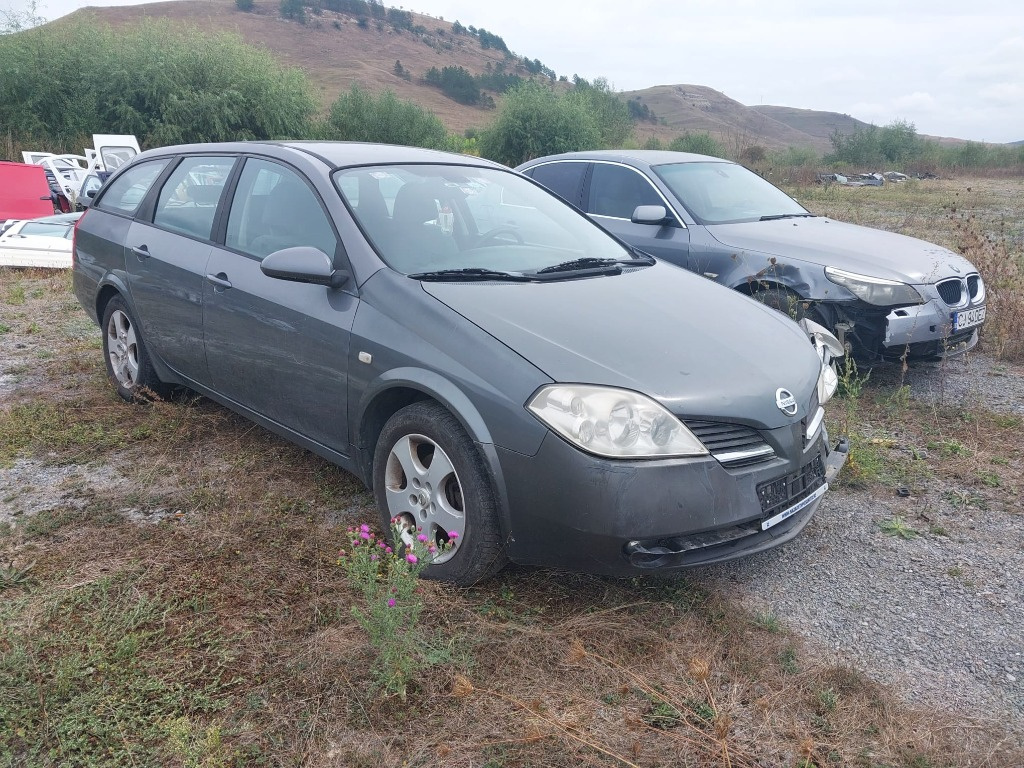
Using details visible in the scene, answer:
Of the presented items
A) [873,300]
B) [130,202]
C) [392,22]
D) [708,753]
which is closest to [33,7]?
[130,202]

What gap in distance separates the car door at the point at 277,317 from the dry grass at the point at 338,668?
0.52 m

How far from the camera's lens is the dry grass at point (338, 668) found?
7.48 feet

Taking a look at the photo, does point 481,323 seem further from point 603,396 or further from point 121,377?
point 121,377

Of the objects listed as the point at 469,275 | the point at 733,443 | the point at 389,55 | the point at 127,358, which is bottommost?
the point at 127,358

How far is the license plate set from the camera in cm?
289

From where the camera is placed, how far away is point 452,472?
9.82 feet

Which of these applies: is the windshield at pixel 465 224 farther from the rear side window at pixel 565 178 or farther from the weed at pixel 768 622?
the rear side window at pixel 565 178

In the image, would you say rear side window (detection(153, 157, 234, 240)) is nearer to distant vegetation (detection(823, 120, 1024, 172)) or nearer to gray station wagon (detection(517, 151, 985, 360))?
gray station wagon (detection(517, 151, 985, 360))

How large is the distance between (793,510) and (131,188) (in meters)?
4.38

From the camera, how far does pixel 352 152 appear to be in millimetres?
4105

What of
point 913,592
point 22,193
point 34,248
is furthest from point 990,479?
point 22,193

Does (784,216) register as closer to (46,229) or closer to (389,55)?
(46,229)

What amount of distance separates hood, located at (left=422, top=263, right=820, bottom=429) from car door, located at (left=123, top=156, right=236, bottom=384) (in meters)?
1.67

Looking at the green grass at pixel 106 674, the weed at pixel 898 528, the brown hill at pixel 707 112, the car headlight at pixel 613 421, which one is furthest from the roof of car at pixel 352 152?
the brown hill at pixel 707 112
